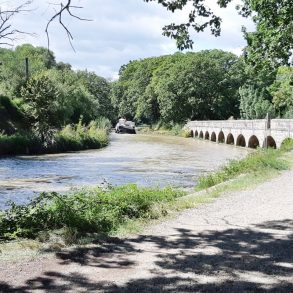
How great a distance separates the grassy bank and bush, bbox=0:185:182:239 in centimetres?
2566

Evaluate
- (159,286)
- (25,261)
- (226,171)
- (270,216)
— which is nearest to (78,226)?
(25,261)

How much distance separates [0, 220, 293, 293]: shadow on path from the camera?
5.68 metres

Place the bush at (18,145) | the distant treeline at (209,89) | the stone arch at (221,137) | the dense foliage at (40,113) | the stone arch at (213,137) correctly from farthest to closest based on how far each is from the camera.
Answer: the distant treeline at (209,89), the stone arch at (213,137), the stone arch at (221,137), the dense foliage at (40,113), the bush at (18,145)

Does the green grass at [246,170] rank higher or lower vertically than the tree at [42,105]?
lower

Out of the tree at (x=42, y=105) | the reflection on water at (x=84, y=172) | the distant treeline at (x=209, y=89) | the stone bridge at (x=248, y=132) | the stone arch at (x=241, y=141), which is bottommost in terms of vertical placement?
the reflection on water at (x=84, y=172)

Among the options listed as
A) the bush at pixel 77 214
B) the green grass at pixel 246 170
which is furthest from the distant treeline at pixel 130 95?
the bush at pixel 77 214

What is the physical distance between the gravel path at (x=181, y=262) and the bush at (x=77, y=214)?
2.73 ft

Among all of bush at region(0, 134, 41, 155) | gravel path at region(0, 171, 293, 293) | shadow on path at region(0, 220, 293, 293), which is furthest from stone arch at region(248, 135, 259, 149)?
shadow on path at region(0, 220, 293, 293)

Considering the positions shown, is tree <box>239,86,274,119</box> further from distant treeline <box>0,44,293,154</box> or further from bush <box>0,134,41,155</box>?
bush <box>0,134,41,155</box>

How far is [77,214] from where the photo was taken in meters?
8.80

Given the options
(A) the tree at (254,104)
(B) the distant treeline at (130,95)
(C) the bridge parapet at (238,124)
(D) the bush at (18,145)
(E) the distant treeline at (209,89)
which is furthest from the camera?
(E) the distant treeline at (209,89)

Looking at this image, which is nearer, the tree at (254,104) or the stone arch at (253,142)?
the stone arch at (253,142)

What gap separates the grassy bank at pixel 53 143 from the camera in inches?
1384

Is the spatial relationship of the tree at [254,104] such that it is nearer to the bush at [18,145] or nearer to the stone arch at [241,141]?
the stone arch at [241,141]
